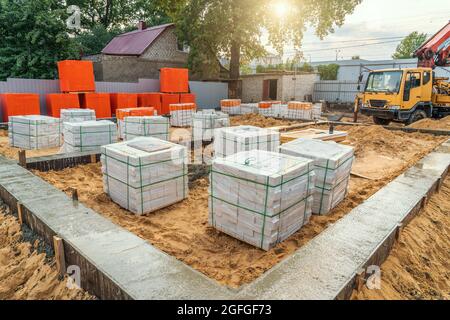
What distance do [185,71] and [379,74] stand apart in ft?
35.1

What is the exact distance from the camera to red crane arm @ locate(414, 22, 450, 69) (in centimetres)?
1417

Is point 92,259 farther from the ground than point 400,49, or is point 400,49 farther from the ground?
point 400,49

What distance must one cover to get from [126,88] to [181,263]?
55.3ft

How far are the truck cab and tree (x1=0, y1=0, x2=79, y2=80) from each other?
18.7m

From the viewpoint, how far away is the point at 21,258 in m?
3.76

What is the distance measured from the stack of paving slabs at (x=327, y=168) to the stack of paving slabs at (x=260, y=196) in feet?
1.73

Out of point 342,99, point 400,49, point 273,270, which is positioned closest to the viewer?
point 273,270

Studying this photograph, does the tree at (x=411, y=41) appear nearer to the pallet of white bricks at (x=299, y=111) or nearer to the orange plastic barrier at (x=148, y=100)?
the pallet of white bricks at (x=299, y=111)

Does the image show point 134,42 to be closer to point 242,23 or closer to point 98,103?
point 242,23

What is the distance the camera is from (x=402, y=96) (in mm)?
13703

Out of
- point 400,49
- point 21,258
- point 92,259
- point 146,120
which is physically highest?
point 400,49

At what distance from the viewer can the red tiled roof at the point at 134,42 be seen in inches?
940

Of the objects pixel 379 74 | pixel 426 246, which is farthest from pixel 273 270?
pixel 379 74

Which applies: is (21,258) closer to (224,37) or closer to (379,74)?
(379,74)
